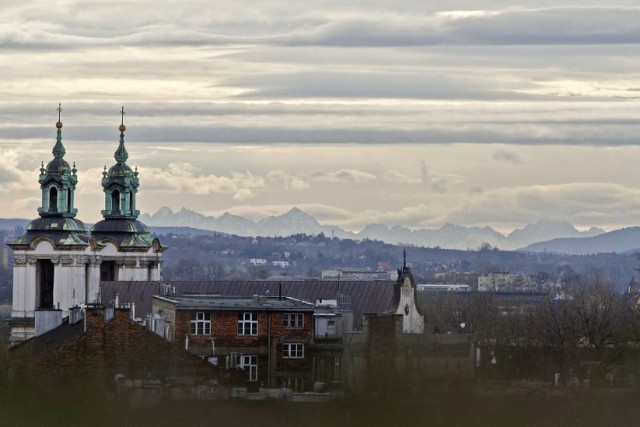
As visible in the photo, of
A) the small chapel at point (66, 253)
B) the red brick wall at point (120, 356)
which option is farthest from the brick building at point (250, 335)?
the small chapel at point (66, 253)

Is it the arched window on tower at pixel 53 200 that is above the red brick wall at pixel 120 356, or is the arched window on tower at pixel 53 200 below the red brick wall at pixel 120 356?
above

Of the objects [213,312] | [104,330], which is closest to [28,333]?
[213,312]

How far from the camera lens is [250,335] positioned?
10431 centimetres

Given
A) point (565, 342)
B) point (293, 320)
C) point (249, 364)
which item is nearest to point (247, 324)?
point (293, 320)

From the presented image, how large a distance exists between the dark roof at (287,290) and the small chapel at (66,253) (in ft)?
16.5

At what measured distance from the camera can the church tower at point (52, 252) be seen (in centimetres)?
17025

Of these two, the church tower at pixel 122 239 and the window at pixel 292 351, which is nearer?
the window at pixel 292 351

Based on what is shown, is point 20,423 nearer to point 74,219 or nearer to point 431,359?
point 431,359

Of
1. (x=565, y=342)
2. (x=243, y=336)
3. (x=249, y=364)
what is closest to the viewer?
(x=249, y=364)

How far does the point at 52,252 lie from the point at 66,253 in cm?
147

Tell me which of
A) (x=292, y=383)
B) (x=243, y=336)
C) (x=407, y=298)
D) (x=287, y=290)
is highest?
(x=287, y=290)

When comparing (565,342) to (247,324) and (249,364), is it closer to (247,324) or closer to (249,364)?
(247,324)

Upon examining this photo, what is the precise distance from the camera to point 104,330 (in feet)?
311

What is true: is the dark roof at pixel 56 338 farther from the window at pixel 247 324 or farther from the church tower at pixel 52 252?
the church tower at pixel 52 252
